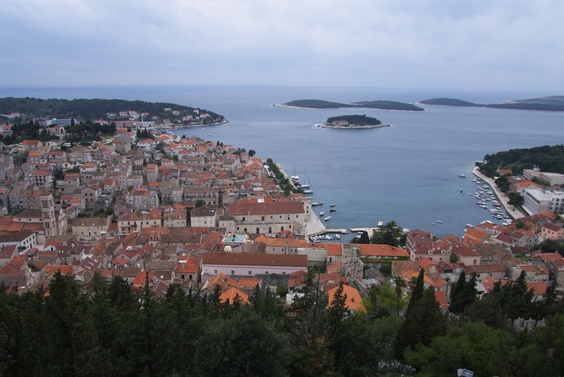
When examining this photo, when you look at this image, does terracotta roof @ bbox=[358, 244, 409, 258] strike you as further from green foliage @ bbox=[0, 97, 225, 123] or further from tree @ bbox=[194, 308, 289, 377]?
green foliage @ bbox=[0, 97, 225, 123]

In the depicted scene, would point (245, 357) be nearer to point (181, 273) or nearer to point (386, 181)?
point (181, 273)

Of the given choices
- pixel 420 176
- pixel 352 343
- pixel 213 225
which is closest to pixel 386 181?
pixel 420 176

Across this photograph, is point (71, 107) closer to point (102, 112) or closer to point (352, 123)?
point (102, 112)

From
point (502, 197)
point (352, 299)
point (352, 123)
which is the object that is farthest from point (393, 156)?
point (352, 299)

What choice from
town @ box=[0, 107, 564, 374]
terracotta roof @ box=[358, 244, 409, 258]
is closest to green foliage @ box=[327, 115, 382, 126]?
town @ box=[0, 107, 564, 374]

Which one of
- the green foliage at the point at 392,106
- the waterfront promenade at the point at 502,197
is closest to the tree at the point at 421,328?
the waterfront promenade at the point at 502,197
